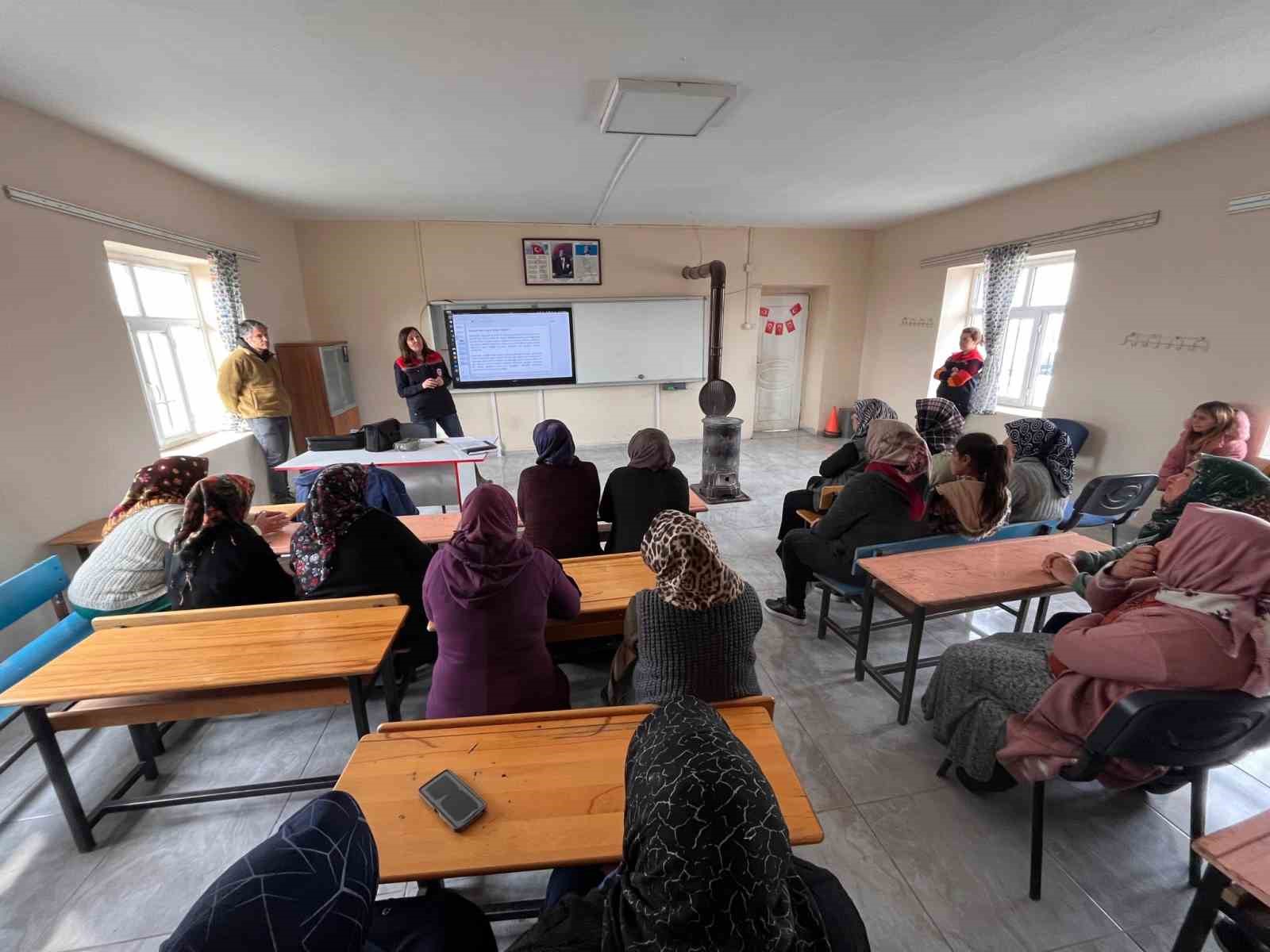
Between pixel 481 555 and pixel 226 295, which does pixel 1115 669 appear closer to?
pixel 481 555

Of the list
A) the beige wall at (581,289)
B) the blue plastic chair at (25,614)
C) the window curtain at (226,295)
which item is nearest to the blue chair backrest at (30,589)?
the blue plastic chair at (25,614)

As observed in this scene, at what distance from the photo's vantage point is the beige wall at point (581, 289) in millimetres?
5582

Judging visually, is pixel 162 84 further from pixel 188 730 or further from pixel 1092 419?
pixel 1092 419

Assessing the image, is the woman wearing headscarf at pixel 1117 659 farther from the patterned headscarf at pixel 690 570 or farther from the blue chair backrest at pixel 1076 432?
the blue chair backrest at pixel 1076 432

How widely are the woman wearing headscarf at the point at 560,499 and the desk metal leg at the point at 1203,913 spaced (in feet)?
→ 6.76

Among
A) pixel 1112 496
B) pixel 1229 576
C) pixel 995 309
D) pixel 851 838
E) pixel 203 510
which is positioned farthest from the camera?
pixel 995 309

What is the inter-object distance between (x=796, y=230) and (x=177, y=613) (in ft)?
22.7

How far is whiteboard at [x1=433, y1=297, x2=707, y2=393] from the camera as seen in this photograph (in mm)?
6172

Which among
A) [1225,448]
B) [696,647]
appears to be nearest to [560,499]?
[696,647]

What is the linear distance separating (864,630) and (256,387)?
15.1ft

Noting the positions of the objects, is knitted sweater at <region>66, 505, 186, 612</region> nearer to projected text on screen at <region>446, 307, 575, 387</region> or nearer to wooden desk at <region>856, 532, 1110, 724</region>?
wooden desk at <region>856, 532, 1110, 724</region>

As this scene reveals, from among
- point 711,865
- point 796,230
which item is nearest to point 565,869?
point 711,865

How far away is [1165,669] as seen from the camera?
117 cm

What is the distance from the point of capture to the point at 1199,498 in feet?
5.60
